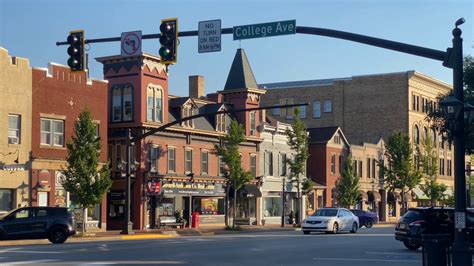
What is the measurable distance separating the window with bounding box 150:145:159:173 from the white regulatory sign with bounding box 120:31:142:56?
28.4 metres

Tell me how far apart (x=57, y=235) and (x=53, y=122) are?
11544 mm

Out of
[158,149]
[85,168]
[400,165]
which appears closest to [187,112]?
[158,149]

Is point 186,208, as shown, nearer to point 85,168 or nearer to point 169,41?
point 85,168

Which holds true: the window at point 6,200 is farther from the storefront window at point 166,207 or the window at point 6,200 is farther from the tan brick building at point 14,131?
the storefront window at point 166,207

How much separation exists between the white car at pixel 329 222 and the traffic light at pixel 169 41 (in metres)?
22.8

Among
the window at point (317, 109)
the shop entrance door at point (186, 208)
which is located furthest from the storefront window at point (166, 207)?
the window at point (317, 109)

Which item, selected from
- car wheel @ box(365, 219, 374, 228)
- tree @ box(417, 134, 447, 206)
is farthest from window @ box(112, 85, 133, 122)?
tree @ box(417, 134, 447, 206)

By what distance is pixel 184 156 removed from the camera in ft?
170

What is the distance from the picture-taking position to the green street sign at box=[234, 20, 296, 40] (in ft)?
58.3

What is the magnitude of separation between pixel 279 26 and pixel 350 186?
159 ft

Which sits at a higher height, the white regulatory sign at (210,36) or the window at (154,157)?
the white regulatory sign at (210,36)

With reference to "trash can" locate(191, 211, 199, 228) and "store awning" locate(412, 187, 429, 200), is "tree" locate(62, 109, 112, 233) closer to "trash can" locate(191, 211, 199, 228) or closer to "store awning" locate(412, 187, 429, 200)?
"trash can" locate(191, 211, 199, 228)

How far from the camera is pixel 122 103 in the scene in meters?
48.5

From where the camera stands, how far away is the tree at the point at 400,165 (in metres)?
72.4
